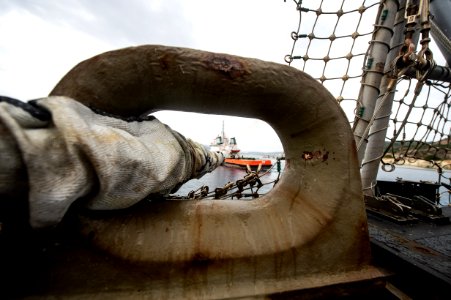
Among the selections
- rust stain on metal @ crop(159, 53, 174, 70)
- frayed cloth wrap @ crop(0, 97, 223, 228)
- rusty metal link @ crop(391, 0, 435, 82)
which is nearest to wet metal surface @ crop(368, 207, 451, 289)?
rusty metal link @ crop(391, 0, 435, 82)

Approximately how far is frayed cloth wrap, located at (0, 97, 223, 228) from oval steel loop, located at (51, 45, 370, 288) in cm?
21

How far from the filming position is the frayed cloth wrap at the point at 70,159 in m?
0.53

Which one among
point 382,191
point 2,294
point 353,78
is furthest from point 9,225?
point 382,191

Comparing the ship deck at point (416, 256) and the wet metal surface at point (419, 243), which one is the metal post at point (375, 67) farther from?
the ship deck at point (416, 256)

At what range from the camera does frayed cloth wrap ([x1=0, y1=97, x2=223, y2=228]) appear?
53cm

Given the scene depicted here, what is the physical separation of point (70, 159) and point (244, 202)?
34.3 inches

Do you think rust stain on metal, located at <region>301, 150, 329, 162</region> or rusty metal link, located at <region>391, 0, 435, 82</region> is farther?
rusty metal link, located at <region>391, 0, 435, 82</region>

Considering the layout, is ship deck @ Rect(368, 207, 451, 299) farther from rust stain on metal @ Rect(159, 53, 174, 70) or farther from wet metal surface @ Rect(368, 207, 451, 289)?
rust stain on metal @ Rect(159, 53, 174, 70)

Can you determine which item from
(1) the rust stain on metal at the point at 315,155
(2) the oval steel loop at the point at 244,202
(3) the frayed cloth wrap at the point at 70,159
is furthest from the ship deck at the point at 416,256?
(3) the frayed cloth wrap at the point at 70,159

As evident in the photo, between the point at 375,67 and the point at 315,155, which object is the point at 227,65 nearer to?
the point at 315,155

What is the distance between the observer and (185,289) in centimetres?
94

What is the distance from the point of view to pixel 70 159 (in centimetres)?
59

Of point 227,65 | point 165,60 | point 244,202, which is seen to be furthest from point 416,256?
point 165,60

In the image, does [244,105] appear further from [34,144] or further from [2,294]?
[2,294]
